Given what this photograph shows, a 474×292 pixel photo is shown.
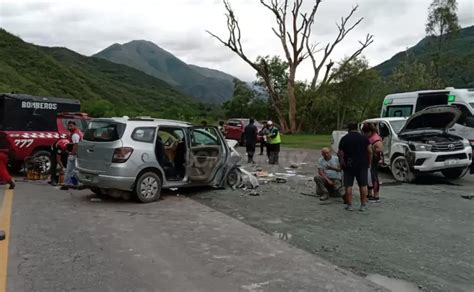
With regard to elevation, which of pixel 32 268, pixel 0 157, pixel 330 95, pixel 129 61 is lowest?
pixel 32 268

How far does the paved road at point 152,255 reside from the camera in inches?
190

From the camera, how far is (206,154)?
10797 mm

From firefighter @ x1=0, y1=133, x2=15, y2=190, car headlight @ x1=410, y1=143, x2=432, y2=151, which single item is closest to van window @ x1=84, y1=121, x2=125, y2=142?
firefighter @ x1=0, y1=133, x2=15, y2=190

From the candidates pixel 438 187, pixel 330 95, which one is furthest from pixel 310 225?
pixel 330 95

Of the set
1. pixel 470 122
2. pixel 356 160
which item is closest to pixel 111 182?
pixel 356 160

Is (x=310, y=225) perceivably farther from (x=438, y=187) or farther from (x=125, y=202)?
(x=438, y=187)

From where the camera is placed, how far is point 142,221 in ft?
25.5

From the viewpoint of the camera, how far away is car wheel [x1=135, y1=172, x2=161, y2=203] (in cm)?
938

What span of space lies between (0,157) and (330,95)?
33.5 meters

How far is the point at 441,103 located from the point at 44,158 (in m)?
12.8

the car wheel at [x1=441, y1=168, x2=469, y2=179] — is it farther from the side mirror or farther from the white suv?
the side mirror

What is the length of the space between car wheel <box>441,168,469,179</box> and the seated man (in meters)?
4.46

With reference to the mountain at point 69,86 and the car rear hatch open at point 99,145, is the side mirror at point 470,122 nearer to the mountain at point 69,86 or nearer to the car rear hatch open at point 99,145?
the car rear hatch open at point 99,145

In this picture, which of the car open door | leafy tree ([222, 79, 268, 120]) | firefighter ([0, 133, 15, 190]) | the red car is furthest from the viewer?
leafy tree ([222, 79, 268, 120])
